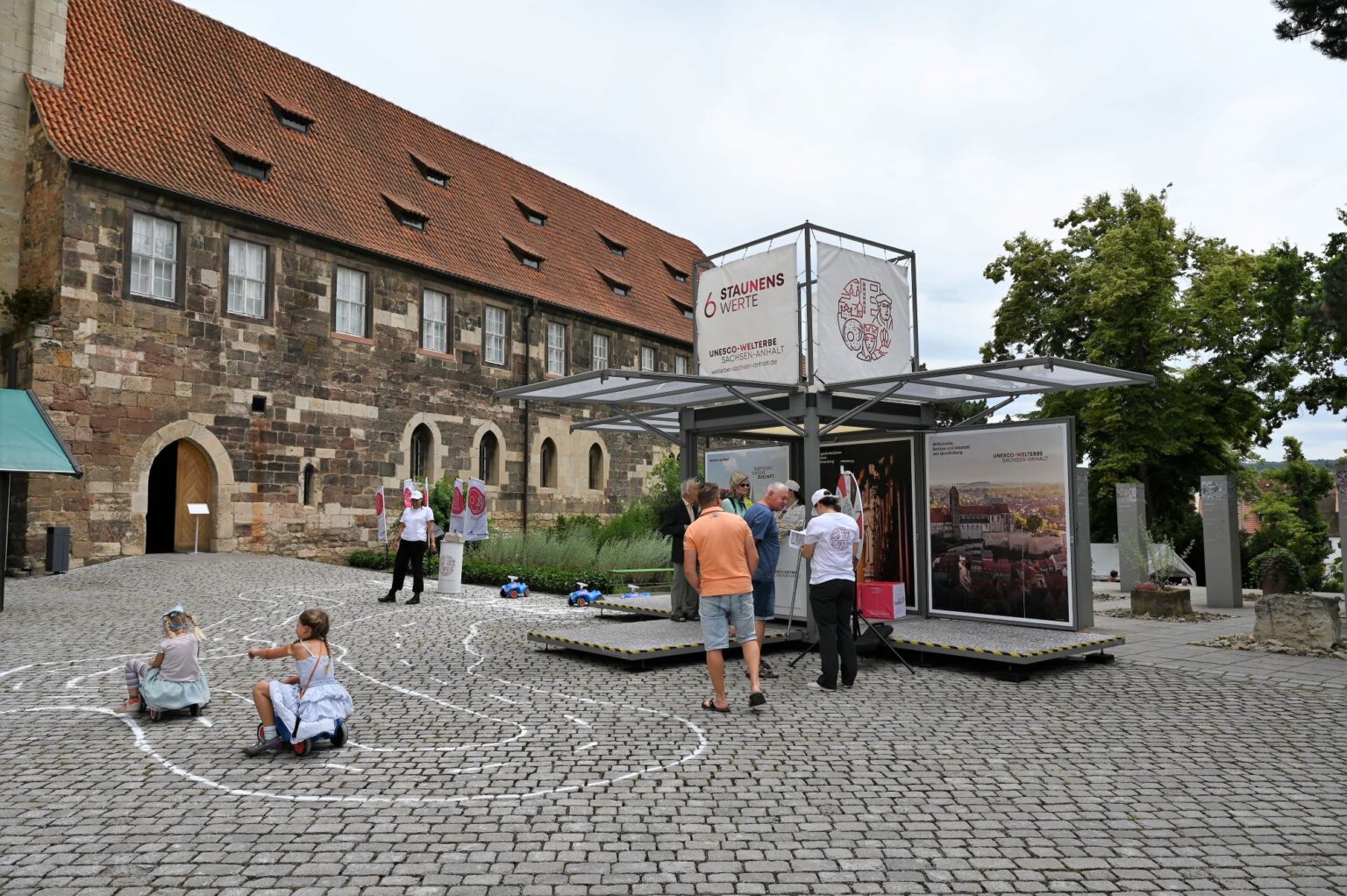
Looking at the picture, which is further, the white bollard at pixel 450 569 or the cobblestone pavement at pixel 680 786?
the white bollard at pixel 450 569

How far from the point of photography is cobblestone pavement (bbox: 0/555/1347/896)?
4254 millimetres

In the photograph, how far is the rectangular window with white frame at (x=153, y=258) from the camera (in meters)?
19.1

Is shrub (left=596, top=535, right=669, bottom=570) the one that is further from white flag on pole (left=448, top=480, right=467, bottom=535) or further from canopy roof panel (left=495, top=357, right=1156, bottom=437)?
canopy roof panel (left=495, top=357, right=1156, bottom=437)

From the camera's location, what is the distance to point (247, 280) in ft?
69.3

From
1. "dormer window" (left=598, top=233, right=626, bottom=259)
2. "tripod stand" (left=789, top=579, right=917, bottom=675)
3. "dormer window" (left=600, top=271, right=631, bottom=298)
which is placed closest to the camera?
"tripod stand" (left=789, top=579, right=917, bottom=675)

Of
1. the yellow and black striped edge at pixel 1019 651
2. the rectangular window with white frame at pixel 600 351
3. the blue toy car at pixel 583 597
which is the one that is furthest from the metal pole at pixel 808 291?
the rectangular window with white frame at pixel 600 351

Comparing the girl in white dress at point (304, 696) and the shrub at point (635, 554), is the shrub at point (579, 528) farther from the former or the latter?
the girl in white dress at point (304, 696)

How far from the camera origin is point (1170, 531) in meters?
30.3

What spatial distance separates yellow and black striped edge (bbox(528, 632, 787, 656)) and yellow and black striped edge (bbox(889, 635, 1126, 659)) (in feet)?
4.82

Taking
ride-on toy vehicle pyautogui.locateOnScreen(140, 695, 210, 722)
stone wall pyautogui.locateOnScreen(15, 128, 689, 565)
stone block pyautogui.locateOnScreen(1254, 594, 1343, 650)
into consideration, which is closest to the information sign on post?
stone wall pyautogui.locateOnScreen(15, 128, 689, 565)

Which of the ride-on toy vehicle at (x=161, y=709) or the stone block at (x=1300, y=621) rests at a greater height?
the stone block at (x=1300, y=621)

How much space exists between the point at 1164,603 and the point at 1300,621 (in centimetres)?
411

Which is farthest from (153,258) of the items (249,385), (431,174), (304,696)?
(304,696)

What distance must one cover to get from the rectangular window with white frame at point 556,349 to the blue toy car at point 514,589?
13346 millimetres
